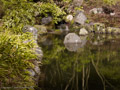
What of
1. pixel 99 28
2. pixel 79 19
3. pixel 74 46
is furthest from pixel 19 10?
pixel 79 19

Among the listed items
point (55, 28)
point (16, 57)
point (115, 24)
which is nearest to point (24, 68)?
point (16, 57)

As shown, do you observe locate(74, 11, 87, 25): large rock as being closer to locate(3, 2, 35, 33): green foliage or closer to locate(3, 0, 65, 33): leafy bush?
locate(3, 0, 65, 33): leafy bush

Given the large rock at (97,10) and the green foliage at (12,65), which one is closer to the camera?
the green foliage at (12,65)

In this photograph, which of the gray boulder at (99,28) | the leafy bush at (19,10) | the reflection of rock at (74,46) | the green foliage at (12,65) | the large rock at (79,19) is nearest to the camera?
the green foliage at (12,65)

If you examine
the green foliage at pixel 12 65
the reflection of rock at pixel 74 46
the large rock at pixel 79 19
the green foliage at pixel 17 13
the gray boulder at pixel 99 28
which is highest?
the large rock at pixel 79 19

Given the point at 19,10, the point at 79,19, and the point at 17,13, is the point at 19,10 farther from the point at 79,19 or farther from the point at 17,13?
the point at 79,19

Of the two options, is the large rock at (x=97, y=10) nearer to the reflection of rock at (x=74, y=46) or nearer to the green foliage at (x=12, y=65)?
the reflection of rock at (x=74, y=46)

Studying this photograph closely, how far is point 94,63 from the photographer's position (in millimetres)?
4746

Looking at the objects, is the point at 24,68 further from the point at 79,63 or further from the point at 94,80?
the point at 79,63

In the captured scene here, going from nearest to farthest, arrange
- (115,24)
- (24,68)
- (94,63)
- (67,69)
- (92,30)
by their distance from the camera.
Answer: (24,68) < (67,69) < (94,63) < (92,30) < (115,24)

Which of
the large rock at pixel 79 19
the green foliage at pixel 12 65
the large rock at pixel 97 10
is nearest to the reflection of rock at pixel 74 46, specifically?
the green foliage at pixel 12 65

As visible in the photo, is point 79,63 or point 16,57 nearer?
point 16,57

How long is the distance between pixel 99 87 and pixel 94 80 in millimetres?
360

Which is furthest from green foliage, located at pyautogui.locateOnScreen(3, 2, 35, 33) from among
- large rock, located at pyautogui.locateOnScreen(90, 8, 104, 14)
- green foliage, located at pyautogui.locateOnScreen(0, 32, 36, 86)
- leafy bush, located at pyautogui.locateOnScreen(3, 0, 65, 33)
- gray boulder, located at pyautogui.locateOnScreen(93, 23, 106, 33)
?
large rock, located at pyautogui.locateOnScreen(90, 8, 104, 14)
